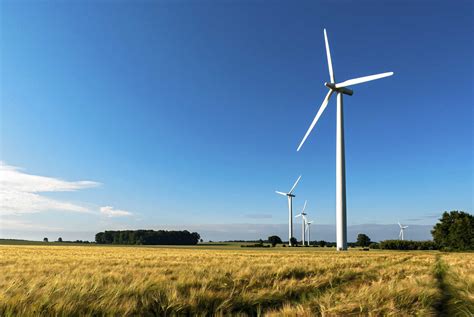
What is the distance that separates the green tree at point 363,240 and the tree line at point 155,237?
76766 millimetres

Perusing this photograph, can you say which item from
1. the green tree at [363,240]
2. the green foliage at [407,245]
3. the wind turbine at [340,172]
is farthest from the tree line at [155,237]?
the wind turbine at [340,172]

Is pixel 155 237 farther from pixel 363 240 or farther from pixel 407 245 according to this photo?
pixel 407 245

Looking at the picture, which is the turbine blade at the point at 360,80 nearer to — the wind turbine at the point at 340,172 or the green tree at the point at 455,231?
the wind turbine at the point at 340,172

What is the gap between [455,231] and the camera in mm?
87125

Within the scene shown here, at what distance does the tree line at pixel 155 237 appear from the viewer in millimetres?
158625

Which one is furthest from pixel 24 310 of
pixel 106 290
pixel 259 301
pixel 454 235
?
pixel 454 235

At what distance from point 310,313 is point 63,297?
4080 millimetres

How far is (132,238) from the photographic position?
535 ft

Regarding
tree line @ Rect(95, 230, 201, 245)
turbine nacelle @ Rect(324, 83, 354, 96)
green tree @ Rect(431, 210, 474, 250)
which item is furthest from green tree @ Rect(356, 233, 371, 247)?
turbine nacelle @ Rect(324, 83, 354, 96)

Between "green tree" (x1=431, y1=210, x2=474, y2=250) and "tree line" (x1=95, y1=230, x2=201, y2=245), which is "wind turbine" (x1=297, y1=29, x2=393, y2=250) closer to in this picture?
"green tree" (x1=431, y1=210, x2=474, y2=250)

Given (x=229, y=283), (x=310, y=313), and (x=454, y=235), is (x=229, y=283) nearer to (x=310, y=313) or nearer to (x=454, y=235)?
(x=310, y=313)

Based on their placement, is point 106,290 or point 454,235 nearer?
point 106,290

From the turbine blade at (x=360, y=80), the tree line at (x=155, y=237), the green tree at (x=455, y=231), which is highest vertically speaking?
the turbine blade at (x=360, y=80)

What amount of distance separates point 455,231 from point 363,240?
54.7m
